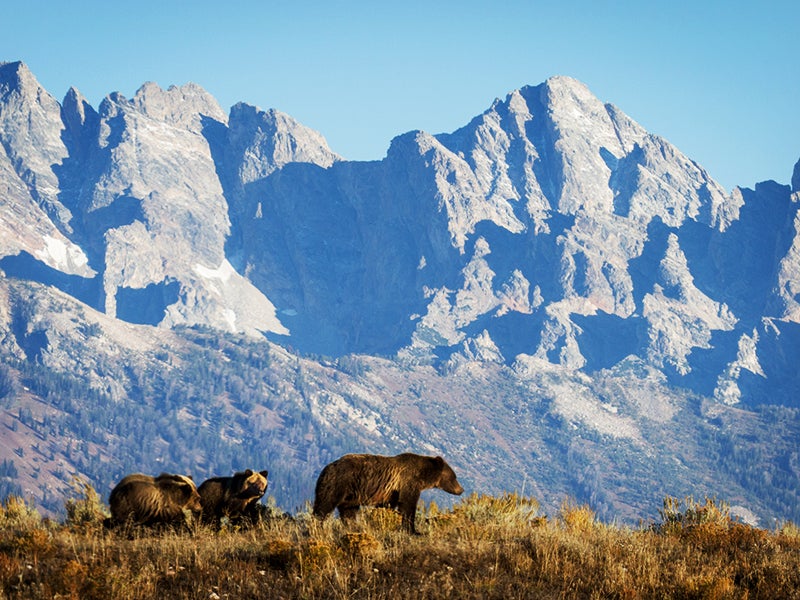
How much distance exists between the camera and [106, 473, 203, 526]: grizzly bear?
17688 mm

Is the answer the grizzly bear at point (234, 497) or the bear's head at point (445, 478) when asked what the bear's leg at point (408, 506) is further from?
the grizzly bear at point (234, 497)

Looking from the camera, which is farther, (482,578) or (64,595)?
(482,578)

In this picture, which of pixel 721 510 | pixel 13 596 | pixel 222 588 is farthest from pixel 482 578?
pixel 721 510

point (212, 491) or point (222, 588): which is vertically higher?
point (212, 491)

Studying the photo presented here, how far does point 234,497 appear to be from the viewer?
18.8 metres

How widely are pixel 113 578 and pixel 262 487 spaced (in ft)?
18.4

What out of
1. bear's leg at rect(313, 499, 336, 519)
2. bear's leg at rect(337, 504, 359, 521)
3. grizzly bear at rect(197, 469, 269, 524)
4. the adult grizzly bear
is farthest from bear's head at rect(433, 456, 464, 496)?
grizzly bear at rect(197, 469, 269, 524)

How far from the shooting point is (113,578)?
43.9 feet

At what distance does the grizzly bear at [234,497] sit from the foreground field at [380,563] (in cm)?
61

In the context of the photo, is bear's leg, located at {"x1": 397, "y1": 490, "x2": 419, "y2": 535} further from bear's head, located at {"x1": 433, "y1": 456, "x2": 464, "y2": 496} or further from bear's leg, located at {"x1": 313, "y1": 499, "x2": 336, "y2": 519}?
bear's leg, located at {"x1": 313, "y1": 499, "x2": 336, "y2": 519}

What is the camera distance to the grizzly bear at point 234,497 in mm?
18688

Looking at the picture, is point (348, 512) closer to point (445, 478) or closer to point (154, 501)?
point (445, 478)

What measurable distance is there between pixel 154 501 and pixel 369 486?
3.89m

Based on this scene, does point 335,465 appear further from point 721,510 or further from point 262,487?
point 721,510
